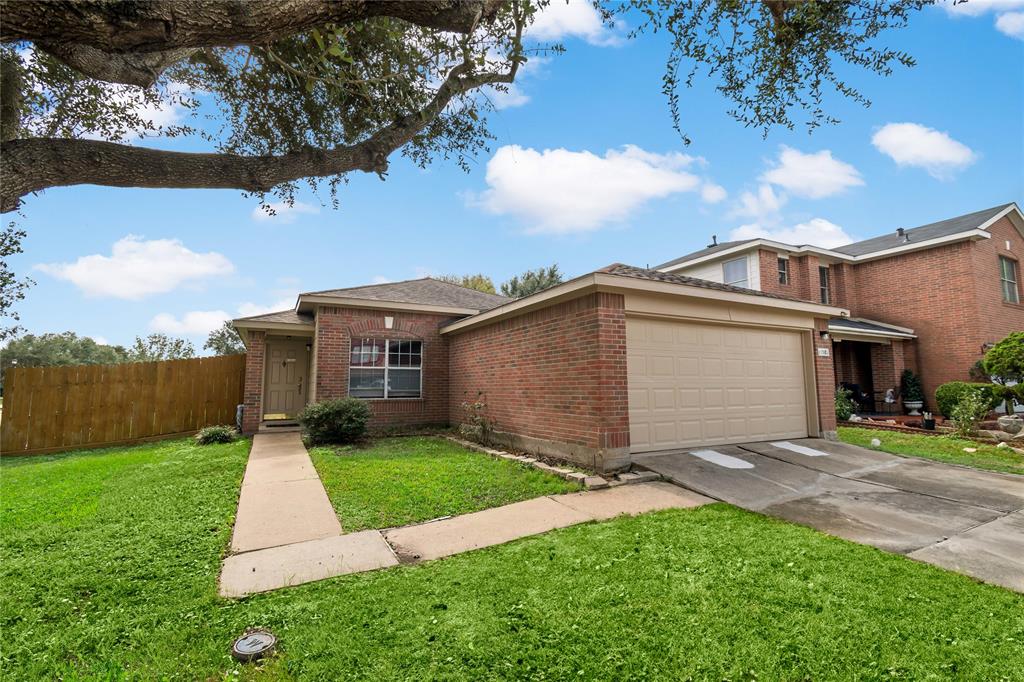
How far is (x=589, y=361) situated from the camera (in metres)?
6.57

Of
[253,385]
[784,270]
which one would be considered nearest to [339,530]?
[253,385]

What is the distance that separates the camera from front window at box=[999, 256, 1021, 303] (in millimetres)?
15820

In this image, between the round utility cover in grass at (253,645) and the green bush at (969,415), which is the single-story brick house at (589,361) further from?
the round utility cover in grass at (253,645)

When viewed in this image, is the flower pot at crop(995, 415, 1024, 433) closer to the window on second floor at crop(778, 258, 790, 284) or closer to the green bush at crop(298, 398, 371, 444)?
the window on second floor at crop(778, 258, 790, 284)

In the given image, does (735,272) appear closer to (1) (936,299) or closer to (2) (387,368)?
(1) (936,299)

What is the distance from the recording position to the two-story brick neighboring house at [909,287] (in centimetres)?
1442

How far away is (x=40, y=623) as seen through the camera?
9.11 feet

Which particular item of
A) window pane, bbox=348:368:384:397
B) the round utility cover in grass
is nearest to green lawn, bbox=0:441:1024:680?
the round utility cover in grass

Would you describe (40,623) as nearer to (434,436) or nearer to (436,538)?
(436,538)

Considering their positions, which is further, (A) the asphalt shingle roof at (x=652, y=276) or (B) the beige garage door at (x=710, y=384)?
(B) the beige garage door at (x=710, y=384)

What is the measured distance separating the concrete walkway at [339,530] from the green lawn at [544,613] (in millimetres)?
214

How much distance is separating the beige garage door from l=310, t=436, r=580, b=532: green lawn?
6.63ft

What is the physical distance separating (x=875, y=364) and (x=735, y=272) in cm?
553

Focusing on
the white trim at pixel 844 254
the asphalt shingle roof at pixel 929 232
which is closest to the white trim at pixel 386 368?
the white trim at pixel 844 254
